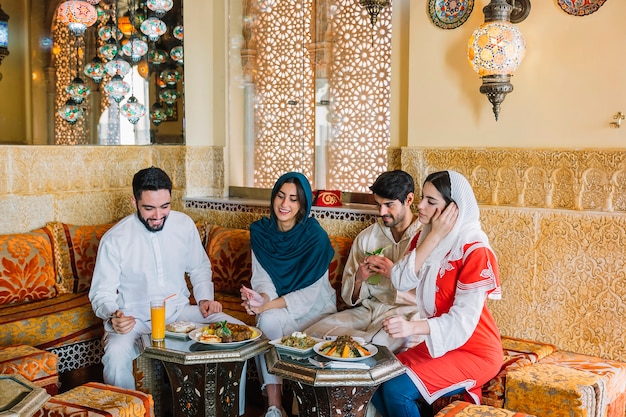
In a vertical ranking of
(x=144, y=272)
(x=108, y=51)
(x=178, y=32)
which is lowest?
(x=144, y=272)

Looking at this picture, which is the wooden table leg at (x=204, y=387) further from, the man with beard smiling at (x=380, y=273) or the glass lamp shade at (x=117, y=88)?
the glass lamp shade at (x=117, y=88)

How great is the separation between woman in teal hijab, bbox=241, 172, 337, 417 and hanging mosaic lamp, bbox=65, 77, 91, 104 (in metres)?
1.93

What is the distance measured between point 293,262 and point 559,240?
1507mm

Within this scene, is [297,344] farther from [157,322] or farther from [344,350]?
[157,322]

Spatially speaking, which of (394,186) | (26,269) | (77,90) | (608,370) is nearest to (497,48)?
(394,186)

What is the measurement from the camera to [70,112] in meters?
5.24

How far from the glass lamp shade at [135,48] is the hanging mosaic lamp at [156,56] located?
0.28ft

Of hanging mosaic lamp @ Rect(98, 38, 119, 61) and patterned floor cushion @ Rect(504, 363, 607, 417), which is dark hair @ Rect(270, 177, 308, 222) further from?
hanging mosaic lamp @ Rect(98, 38, 119, 61)

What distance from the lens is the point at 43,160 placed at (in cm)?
506

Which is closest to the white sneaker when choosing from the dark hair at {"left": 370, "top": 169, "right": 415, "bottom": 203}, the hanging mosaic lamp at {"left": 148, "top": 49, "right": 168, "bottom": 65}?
the dark hair at {"left": 370, "top": 169, "right": 415, "bottom": 203}

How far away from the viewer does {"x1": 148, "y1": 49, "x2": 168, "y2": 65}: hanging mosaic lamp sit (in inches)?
226

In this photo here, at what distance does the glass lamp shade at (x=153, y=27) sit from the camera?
5223 mm

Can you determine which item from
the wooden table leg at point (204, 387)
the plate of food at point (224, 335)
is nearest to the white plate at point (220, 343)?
the plate of food at point (224, 335)

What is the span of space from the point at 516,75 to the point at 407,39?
2.89ft
